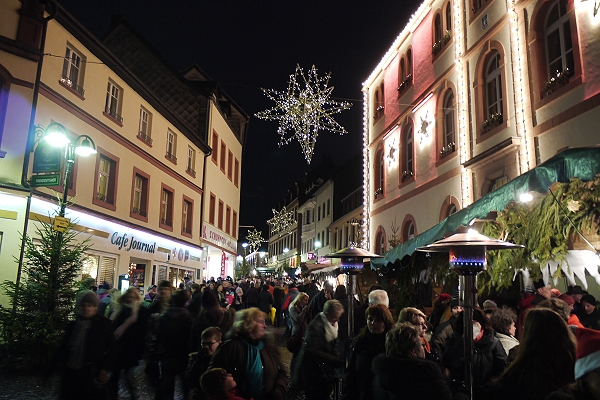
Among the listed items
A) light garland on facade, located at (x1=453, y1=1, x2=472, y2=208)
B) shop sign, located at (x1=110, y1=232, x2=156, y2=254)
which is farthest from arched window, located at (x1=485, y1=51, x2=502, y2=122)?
shop sign, located at (x1=110, y1=232, x2=156, y2=254)

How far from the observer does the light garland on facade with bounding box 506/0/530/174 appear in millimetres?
11625

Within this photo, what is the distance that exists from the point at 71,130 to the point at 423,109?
11.7 m

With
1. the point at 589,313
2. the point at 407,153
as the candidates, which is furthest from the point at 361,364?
the point at 407,153

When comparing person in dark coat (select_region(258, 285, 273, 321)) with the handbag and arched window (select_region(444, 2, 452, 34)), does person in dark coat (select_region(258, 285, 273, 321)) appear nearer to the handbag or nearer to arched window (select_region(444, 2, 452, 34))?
the handbag

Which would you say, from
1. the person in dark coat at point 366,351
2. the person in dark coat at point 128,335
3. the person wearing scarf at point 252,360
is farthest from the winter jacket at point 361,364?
the person in dark coat at point 128,335

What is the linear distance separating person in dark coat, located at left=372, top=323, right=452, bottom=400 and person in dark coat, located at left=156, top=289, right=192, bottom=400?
370 cm

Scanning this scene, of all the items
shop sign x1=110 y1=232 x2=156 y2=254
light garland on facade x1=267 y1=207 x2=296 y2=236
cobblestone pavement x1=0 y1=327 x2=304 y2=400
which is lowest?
cobblestone pavement x1=0 y1=327 x2=304 y2=400

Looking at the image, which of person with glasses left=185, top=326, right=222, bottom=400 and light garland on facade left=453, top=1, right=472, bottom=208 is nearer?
person with glasses left=185, top=326, right=222, bottom=400

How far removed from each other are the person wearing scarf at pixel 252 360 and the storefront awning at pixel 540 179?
12.9 feet

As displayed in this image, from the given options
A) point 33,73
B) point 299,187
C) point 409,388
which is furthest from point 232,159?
point 299,187

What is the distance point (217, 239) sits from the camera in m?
31.2

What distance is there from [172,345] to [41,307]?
208 inches

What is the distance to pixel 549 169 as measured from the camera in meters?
6.09

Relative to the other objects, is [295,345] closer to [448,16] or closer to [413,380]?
[413,380]
